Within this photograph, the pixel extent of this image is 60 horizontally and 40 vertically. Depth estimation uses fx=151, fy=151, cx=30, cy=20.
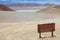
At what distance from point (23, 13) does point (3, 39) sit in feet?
10.1

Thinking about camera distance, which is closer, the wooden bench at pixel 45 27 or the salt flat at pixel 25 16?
the wooden bench at pixel 45 27

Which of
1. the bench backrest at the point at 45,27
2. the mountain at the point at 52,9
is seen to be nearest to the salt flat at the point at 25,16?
the mountain at the point at 52,9

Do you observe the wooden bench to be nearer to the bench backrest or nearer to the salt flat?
the bench backrest

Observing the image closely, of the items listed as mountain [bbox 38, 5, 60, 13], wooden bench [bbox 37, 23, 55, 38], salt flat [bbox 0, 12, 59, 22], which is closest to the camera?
wooden bench [bbox 37, 23, 55, 38]

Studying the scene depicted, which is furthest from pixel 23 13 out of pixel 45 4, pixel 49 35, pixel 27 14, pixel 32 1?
pixel 49 35

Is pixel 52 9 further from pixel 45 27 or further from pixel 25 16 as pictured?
pixel 45 27

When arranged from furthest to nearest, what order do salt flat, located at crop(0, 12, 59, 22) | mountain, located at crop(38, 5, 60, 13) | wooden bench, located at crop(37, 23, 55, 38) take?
mountain, located at crop(38, 5, 60, 13) < salt flat, located at crop(0, 12, 59, 22) < wooden bench, located at crop(37, 23, 55, 38)

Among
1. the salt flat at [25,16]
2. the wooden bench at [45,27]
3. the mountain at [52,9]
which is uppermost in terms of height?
the mountain at [52,9]

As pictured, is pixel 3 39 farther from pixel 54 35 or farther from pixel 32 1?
pixel 32 1

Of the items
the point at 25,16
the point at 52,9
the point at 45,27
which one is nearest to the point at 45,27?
the point at 45,27

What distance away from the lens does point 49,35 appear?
429 centimetres

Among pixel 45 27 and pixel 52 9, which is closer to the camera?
pixel 45 27

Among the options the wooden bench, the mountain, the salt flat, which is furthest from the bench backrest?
the mountain

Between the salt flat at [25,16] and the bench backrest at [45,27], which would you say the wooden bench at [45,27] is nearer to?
the bench backrest at [45,27]
